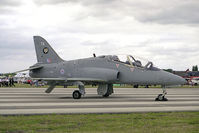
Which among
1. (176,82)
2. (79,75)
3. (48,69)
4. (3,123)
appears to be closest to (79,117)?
(3,123)

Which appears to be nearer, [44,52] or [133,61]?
[133,61]

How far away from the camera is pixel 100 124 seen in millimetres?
9172

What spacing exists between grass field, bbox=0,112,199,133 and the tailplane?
12855 millimetres

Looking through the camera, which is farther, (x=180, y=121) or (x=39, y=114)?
(x=39, y=114)

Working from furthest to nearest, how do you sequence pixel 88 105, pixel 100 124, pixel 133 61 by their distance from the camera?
1. pixel 133 61
2. pixel 88 105
3. pixel 100 124

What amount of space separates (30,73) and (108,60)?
573 centimetres

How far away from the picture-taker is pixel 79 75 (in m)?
21.5

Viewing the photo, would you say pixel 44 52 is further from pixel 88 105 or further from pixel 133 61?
pixel 88 105

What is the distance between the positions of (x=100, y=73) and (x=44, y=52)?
197 inches

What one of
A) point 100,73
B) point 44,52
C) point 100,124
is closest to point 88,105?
point 100,124

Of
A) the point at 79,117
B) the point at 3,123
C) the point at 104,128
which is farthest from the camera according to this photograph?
the point at 79,117

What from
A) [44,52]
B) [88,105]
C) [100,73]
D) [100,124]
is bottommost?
[100,124]

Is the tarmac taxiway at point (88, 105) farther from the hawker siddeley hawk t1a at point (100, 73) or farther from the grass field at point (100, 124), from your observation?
the grass field at point (100, 124)

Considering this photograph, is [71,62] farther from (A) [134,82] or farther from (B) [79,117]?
(B) [79,117]
